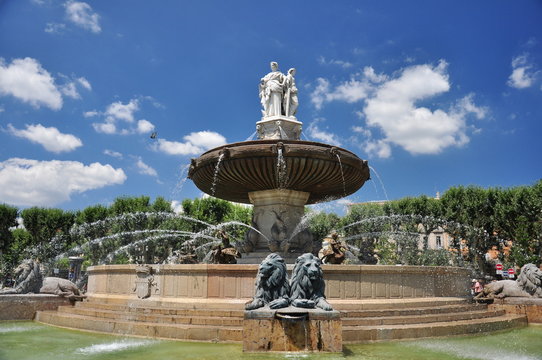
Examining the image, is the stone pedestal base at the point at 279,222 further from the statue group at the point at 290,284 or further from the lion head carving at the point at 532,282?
the lion head carving at the point at 532,282

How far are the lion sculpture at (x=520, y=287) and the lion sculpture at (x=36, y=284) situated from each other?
10.5 metres

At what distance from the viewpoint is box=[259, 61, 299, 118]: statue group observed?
1380 cm

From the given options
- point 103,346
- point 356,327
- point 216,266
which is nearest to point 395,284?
point 356,327

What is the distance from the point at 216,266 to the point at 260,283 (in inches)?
84.7

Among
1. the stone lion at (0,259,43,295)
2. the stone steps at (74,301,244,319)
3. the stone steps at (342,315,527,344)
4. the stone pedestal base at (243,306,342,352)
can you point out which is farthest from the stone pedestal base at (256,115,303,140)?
the stone pedestal base at (243,306,342,352)

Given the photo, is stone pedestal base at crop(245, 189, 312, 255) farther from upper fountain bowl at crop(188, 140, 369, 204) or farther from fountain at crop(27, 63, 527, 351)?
upper fountain bowl at crop(188, 140, 369, 204)

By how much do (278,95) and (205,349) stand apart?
900cm

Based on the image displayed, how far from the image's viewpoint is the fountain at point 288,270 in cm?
750

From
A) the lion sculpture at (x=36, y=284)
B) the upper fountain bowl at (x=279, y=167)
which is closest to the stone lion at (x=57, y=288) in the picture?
the lion sculpture at (x=36, y=284)

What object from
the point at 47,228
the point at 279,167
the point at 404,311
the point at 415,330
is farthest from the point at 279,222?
the point at 47,228

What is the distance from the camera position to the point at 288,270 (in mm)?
8391

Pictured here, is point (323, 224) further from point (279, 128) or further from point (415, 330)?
point (415, 330)

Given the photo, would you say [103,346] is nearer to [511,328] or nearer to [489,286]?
[511,328]

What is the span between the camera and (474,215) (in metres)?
27.2
